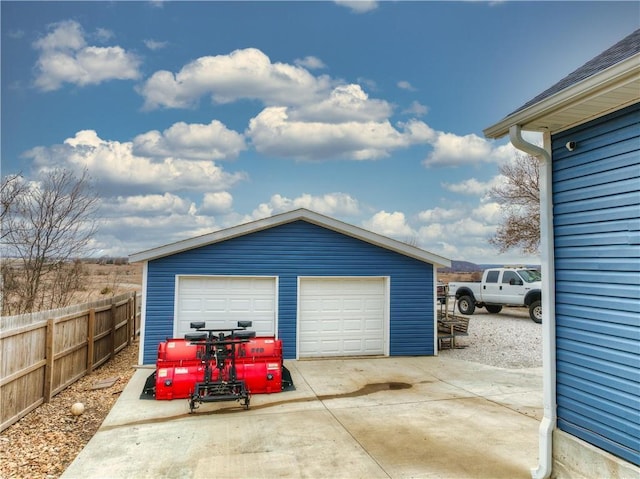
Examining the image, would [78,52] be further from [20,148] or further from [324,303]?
[324,303]

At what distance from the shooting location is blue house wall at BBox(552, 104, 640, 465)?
11.0ft

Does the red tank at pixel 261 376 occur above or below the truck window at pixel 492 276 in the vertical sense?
below

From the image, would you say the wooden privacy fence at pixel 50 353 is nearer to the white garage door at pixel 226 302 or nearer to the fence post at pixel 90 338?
the fence post at pixel 90 338

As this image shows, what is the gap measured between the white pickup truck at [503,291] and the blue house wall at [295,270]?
711 centimetres

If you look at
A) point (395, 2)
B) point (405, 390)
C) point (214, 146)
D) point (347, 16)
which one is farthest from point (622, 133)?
point (214, 146)

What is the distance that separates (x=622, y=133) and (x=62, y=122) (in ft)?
54.3

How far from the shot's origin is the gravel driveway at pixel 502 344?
10703 mm

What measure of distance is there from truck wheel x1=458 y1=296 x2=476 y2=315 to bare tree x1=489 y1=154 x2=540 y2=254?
21.2 ft

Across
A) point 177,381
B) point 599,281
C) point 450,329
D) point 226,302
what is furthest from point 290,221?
point 599,281

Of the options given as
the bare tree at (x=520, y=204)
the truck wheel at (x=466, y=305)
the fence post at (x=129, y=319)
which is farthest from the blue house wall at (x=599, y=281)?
the bare tree at (x=520, y=204)

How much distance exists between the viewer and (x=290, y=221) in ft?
34.3

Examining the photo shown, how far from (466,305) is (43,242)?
16.2m

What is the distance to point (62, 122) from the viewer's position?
49.3 ft

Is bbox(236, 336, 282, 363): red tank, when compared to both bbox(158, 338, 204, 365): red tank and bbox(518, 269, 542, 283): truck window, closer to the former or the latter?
bbox(158, 338, 204, 365): red tank
